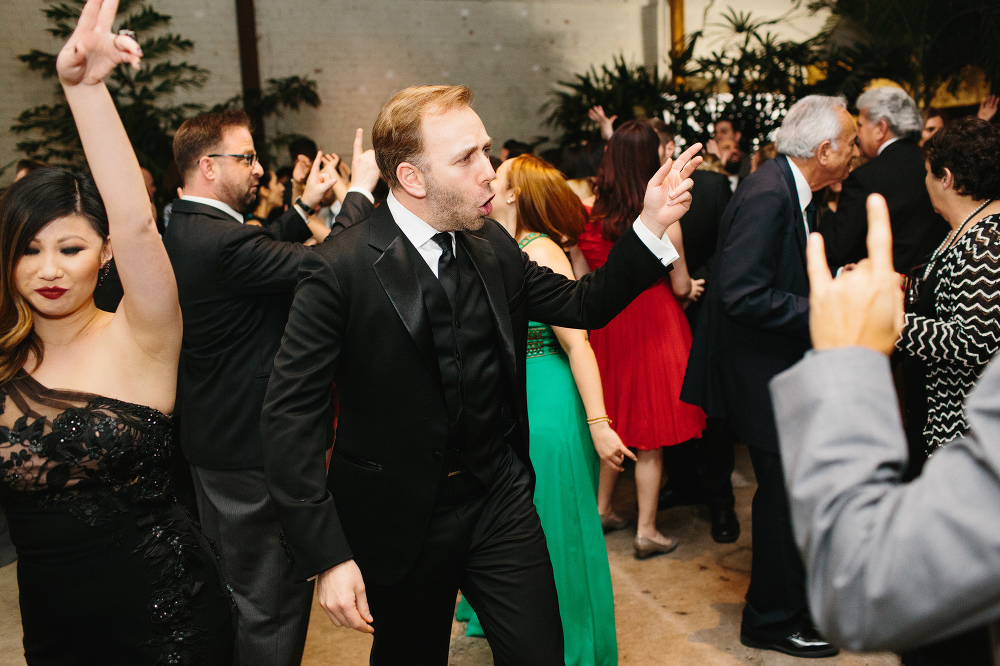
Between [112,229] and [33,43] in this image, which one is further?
[33,43]

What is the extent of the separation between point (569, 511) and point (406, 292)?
1.13m

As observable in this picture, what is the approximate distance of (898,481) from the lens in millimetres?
729

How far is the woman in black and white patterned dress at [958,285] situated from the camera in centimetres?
198

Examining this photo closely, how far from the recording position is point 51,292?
4.94 ft

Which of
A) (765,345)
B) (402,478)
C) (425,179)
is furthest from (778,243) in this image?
(402,478)

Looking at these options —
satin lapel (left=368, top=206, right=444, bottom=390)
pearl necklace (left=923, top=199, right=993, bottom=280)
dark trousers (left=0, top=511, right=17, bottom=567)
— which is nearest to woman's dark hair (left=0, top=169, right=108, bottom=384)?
dark trousers (left=0, top=511, right=17, bottom=567)

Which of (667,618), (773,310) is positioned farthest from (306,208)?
(667,618)

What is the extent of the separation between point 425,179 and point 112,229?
2.12 ft

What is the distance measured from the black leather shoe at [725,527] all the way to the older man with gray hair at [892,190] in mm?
1221

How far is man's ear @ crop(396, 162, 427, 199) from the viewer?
1.68 metres

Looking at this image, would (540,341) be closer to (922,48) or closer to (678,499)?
(678,499)

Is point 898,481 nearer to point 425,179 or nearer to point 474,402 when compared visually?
point 474,402

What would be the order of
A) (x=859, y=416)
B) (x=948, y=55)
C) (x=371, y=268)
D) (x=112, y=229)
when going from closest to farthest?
(x=859, y=416), (x=112, y=229), (x=371, y=268), (x=948, y=55)

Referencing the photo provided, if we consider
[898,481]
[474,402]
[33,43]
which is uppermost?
[33,43]
